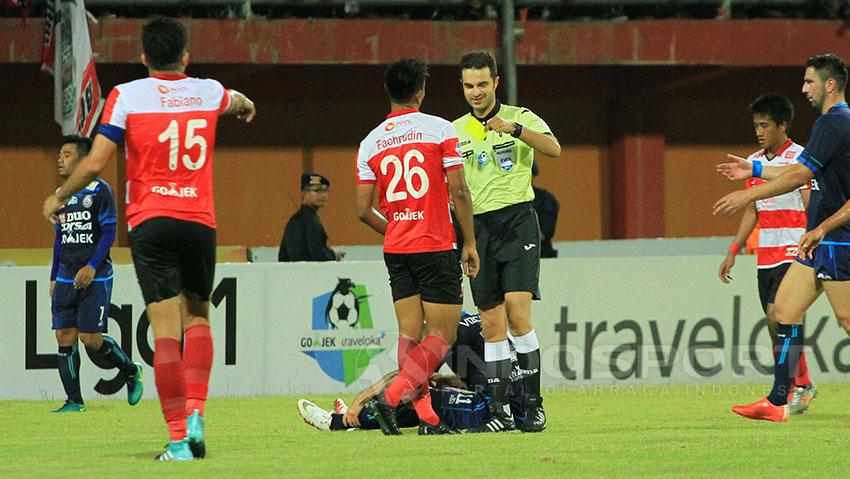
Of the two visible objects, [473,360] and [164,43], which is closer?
[164,43]

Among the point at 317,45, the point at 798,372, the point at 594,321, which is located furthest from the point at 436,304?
the point at 317,45

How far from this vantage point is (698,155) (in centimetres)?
2139

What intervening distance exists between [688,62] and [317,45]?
16.1 feet

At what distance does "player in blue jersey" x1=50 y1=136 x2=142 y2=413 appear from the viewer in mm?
11789

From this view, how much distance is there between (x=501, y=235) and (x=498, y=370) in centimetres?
84

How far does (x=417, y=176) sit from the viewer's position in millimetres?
8617

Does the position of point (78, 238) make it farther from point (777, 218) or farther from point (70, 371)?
point (777, 218)

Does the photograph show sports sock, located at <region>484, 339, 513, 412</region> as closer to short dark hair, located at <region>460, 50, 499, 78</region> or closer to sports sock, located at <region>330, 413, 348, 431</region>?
sports sock, located at <region>330, 413, 348, 431</region>

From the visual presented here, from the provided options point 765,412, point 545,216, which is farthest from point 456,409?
point 545,216

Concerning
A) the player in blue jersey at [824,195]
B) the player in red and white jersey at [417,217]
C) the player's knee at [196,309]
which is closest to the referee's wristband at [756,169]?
the player in blue jersey at [824,195]

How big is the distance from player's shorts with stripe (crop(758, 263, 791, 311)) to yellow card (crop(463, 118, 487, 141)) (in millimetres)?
3060

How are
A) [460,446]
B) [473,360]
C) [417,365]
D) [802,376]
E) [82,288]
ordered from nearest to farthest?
[460,446] < [417,365] < [473,360] < [802,376] < [82,288]

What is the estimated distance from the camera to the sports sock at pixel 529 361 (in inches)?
361

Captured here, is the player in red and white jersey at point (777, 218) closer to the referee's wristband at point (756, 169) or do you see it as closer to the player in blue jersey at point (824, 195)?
the player in blue jersey at point (824, 195)
